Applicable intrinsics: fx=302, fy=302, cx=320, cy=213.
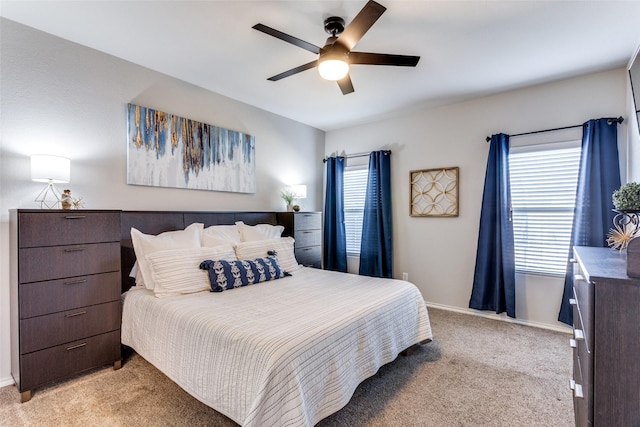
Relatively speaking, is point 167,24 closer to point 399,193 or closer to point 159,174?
point 159,174

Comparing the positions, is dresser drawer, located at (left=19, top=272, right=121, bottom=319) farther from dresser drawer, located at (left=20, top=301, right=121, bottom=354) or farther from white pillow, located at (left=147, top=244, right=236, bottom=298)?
white pillow, located at (left=147, top=244, right=236, bottom=298)

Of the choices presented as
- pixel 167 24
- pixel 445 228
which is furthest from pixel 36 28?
pixel 445 228

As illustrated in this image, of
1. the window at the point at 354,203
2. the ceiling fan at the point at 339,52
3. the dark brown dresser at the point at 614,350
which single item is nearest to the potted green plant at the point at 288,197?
the window at the point at 354,203

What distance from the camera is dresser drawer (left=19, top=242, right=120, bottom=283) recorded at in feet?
6.58

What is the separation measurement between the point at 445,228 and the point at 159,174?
11.3 ft

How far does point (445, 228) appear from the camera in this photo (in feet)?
13.1

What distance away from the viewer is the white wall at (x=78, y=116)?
2217mm

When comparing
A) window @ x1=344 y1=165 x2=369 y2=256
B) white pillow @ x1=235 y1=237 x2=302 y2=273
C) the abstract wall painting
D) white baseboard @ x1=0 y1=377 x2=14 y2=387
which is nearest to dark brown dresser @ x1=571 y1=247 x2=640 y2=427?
white pillow @ x1=235 y1=237 x2=302 y2=273

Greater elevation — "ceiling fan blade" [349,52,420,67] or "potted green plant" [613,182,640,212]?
"ceiling fan blade" [349,52,420,67]

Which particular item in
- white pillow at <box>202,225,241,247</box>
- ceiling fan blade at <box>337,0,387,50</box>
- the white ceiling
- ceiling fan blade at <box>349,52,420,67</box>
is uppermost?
the white ceiling

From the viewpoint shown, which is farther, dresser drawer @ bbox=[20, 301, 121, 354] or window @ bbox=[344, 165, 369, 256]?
window @ bbox=[344, 165, 369, 256]

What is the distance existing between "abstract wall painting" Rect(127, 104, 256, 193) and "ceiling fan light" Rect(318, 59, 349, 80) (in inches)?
70.4

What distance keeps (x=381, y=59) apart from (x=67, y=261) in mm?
2663

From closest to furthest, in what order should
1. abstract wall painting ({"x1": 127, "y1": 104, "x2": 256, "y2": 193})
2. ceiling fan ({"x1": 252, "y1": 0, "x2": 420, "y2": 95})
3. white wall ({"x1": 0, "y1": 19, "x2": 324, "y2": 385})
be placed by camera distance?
ceiling fan ({"x1": 252, "y1": 0, "x2": 420, "y2": 95}) → white wall ({"x1": 0, "y1": 19, "x2": 324, "y2": 385}) → abstract wall painting ({"x1": 127, "y1": 104, "x2": 256, "y2": 193})
